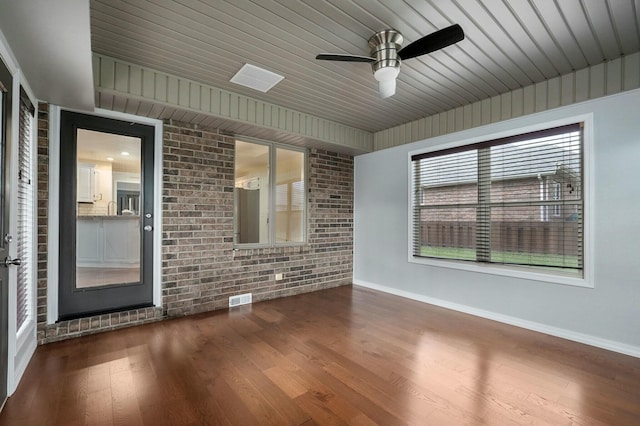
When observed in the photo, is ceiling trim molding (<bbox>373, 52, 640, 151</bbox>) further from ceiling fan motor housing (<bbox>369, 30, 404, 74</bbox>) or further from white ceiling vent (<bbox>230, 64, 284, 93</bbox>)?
white ceiling vent (<bbox>230, 64, 284, 93</bbox>)

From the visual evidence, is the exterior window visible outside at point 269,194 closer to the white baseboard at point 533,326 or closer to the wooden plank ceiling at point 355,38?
the wooden plank ceiling at point 355,38

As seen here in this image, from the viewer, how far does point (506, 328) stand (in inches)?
132

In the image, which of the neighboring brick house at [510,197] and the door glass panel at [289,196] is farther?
the door glass panel at [289,196]

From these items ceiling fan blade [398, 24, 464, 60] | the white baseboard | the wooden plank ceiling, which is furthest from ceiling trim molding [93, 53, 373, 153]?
the white baseboard

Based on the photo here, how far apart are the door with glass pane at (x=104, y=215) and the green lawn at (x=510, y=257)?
3722 mm

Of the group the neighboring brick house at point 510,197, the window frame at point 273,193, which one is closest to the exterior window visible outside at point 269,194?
the window frame at point 273,193

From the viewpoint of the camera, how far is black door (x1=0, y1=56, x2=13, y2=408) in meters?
1.90

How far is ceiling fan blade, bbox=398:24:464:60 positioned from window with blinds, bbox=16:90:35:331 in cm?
302

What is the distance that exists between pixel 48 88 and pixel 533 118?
4.75 metres

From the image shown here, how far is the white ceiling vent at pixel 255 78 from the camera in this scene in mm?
3018

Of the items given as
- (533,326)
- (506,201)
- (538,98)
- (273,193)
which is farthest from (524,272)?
(273,193)

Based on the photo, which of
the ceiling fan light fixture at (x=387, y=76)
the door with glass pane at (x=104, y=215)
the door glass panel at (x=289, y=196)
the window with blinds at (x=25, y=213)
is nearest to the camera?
the window with blinds at (x=25, y=213)

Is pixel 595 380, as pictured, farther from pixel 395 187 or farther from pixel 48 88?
pixel 48 88

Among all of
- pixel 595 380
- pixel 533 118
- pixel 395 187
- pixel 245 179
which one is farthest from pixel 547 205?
pixel 245 179
